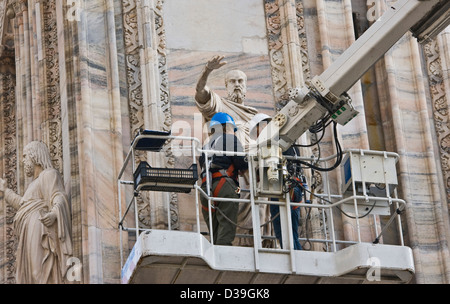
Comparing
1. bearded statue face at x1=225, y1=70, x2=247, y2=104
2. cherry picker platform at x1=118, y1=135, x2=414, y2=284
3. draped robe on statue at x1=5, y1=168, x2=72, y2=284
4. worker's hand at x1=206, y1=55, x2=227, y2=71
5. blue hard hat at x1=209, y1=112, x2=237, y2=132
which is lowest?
cherry picker platform at x1=118, y1=135, x2=414, y2=284

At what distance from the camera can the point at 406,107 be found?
26.7 meters

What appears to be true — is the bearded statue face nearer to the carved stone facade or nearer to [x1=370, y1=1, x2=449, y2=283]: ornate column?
the carved stone facade

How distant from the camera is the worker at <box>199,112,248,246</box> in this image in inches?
928

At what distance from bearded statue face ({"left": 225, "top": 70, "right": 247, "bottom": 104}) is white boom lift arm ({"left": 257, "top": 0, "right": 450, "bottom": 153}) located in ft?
6.49

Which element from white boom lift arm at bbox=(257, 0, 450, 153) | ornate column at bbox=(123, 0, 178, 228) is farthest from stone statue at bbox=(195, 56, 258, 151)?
white boom lift arm at bbox=(257, 0, 450, 153)

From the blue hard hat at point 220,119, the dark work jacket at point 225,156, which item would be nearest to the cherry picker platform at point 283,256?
the dark work jacket at point 225,156

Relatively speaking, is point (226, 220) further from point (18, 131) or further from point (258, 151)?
point (18, 131)

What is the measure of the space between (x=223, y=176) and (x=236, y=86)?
2045 mm

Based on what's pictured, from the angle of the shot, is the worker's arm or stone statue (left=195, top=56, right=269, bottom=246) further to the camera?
stone statue (left=195, top=56, right=269, bottom=246)

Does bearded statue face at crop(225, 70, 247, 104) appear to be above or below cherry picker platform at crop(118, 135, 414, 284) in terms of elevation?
above

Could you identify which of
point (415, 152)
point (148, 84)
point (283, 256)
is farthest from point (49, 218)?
point (415, 152)

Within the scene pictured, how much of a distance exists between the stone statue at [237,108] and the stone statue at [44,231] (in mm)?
2307

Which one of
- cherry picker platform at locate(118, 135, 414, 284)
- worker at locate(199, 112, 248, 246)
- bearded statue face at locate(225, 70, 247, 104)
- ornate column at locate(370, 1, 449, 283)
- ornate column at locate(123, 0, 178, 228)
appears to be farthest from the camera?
ornate column at locate(370, 1, 449, 283)
